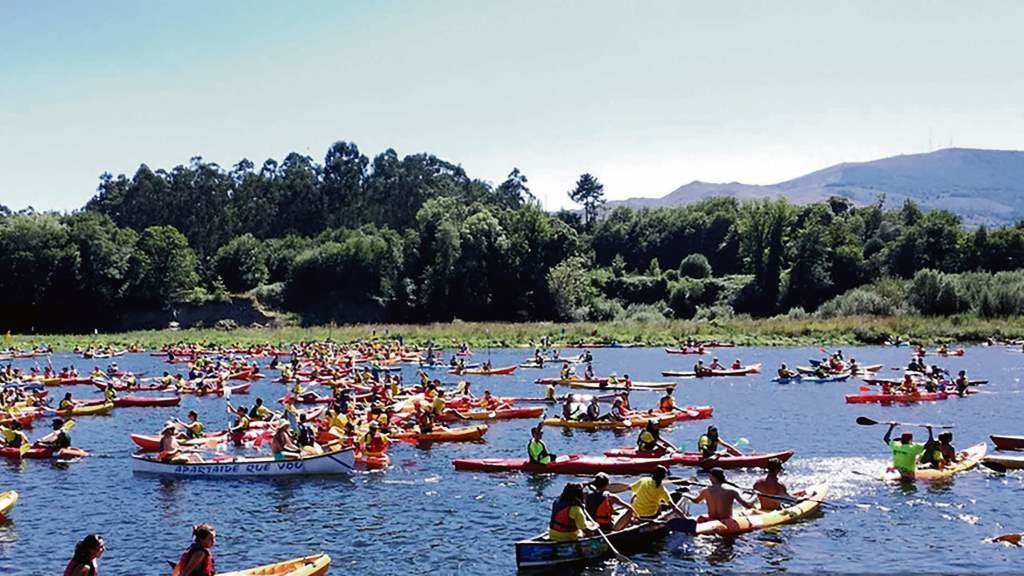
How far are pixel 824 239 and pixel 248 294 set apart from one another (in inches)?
2525

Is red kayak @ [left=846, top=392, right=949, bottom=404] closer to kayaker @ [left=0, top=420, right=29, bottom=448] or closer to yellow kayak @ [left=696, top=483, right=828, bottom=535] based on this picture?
yellow kayak @ [left=696, top=483, right=828, bottom=535]

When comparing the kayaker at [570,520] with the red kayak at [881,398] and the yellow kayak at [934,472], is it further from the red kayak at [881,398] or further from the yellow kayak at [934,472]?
the red kayak at [881,398]

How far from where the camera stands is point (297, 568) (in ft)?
58.5

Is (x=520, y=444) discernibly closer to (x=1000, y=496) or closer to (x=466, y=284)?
(x=1000, y=496)

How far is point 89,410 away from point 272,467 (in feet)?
63.3

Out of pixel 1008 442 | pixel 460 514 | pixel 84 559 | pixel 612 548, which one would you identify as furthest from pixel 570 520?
pixel 1008 442

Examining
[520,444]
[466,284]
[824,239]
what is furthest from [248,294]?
[520,444]

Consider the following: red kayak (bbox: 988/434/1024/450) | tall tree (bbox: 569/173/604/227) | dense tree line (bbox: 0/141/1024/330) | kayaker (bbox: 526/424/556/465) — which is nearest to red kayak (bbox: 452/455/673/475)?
kayaker (bbox: 526/424/556/465)

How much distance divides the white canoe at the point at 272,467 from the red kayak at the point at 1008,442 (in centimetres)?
1957

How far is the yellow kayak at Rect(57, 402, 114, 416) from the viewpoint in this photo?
144 feet

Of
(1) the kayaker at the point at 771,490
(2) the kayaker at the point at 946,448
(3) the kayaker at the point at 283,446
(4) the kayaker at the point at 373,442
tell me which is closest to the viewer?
(1) the kayaker at the point at 771,490

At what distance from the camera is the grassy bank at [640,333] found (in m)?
81.4

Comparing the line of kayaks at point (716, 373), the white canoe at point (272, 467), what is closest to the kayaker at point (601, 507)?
the white canoe at point (272, 467)

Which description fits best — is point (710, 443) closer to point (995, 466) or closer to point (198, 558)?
point (995, 466)
